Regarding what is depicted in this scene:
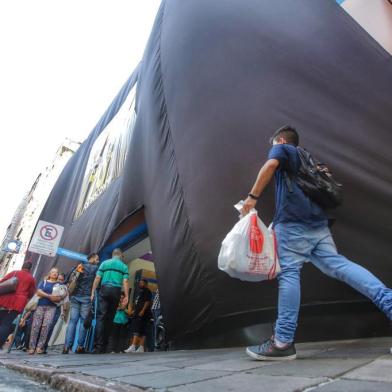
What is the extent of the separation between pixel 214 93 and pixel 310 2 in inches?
63.9

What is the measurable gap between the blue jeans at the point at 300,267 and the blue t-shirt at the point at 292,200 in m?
0.04

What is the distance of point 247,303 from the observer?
106 inches

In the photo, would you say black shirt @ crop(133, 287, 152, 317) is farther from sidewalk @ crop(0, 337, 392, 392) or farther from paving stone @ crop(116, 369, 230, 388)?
paving stone @ crop(116, 369, 230, 388)

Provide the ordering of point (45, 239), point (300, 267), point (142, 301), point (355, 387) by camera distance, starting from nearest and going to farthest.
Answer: point (355, 387) → point (300, 267) → point (142, 301) → point (45, 239)

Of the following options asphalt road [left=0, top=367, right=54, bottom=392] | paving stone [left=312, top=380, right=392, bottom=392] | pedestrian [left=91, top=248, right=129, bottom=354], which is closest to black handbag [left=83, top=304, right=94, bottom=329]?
pedestrian [left=91, top=248, right=129, bottom=354]

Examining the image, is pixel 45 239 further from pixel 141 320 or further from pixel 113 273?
pixel 113 273

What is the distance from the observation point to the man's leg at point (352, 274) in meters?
1.72

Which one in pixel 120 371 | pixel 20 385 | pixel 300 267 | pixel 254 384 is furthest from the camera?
pixel 300 267

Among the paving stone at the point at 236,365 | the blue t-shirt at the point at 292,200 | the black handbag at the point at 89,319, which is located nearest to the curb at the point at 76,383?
the paving stone at the point at 236,365

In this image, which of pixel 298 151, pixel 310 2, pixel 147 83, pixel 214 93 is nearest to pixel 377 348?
pixel 298 151

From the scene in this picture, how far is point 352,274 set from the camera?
187 cm

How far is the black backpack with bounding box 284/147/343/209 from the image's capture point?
2076mm

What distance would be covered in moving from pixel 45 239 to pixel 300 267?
251 inches

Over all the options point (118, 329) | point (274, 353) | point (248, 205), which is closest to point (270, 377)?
point (274, 353)
